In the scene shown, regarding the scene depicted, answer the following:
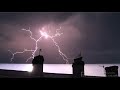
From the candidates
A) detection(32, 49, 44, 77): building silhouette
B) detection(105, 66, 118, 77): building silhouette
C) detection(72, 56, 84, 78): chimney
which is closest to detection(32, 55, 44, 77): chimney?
detection(32, 49, 44, 77): building silhouette

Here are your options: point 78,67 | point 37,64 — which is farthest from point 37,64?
point 78,67

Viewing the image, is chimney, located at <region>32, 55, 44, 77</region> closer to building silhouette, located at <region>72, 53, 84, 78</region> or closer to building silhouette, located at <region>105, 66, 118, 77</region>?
building silhouette, located at <region>72, 53, 84, 78</region>

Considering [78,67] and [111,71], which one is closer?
[111,71]

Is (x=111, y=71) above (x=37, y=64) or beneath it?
beneath

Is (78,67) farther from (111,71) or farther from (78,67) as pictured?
(111,71)

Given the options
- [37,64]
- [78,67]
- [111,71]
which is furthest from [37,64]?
[111,71]

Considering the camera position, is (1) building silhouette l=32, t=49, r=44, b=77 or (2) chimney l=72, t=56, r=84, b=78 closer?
(2) chimney l=72, t=56, r=84, b=78

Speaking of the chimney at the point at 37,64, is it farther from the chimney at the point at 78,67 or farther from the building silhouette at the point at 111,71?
the building silhouette at the point at 111,71
